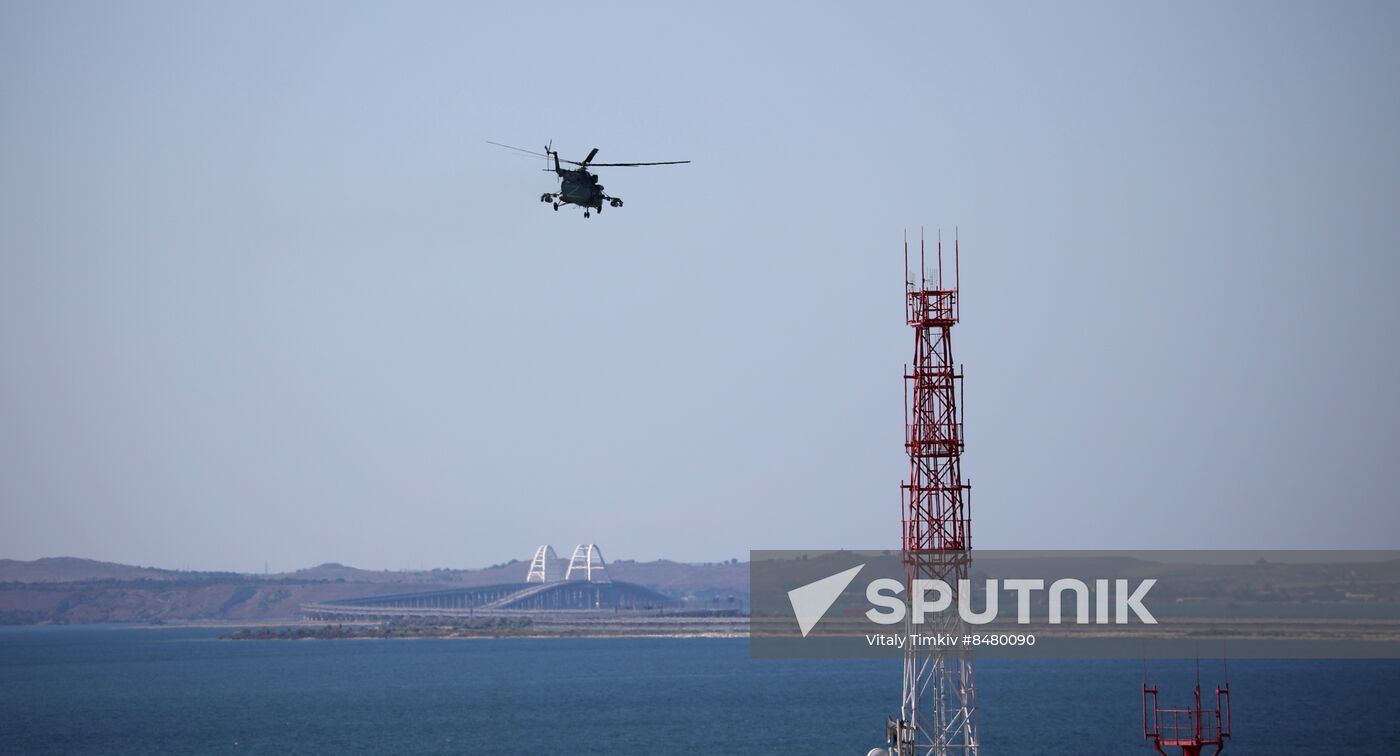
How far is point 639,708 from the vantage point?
11338 centimetres

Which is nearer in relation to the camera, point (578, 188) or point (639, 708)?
point (578, 188)

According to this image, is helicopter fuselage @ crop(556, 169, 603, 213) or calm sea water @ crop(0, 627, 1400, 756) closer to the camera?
helicopter fuselage @ crop(556, 169, 603, 213)

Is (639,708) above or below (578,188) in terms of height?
below

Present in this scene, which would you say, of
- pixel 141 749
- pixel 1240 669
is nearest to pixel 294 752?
pixel 141 749

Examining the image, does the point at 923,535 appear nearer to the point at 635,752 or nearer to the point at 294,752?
the point at 635,752

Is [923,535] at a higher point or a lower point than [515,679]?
higher

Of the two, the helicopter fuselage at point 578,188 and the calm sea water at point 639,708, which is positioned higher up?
the helicopter fuselage at point 578,188

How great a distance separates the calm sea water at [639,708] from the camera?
9042 centimetres

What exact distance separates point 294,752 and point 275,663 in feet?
362

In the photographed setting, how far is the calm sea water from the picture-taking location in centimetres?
9042

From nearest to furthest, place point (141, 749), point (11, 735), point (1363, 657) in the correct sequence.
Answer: point (141, 749) < point (11, 735) < point (1363, 657)

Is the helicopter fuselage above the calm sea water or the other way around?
above

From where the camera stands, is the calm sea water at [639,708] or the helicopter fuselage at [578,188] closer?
the helicopter fuselage at [578,188]

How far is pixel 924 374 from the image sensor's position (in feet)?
121
